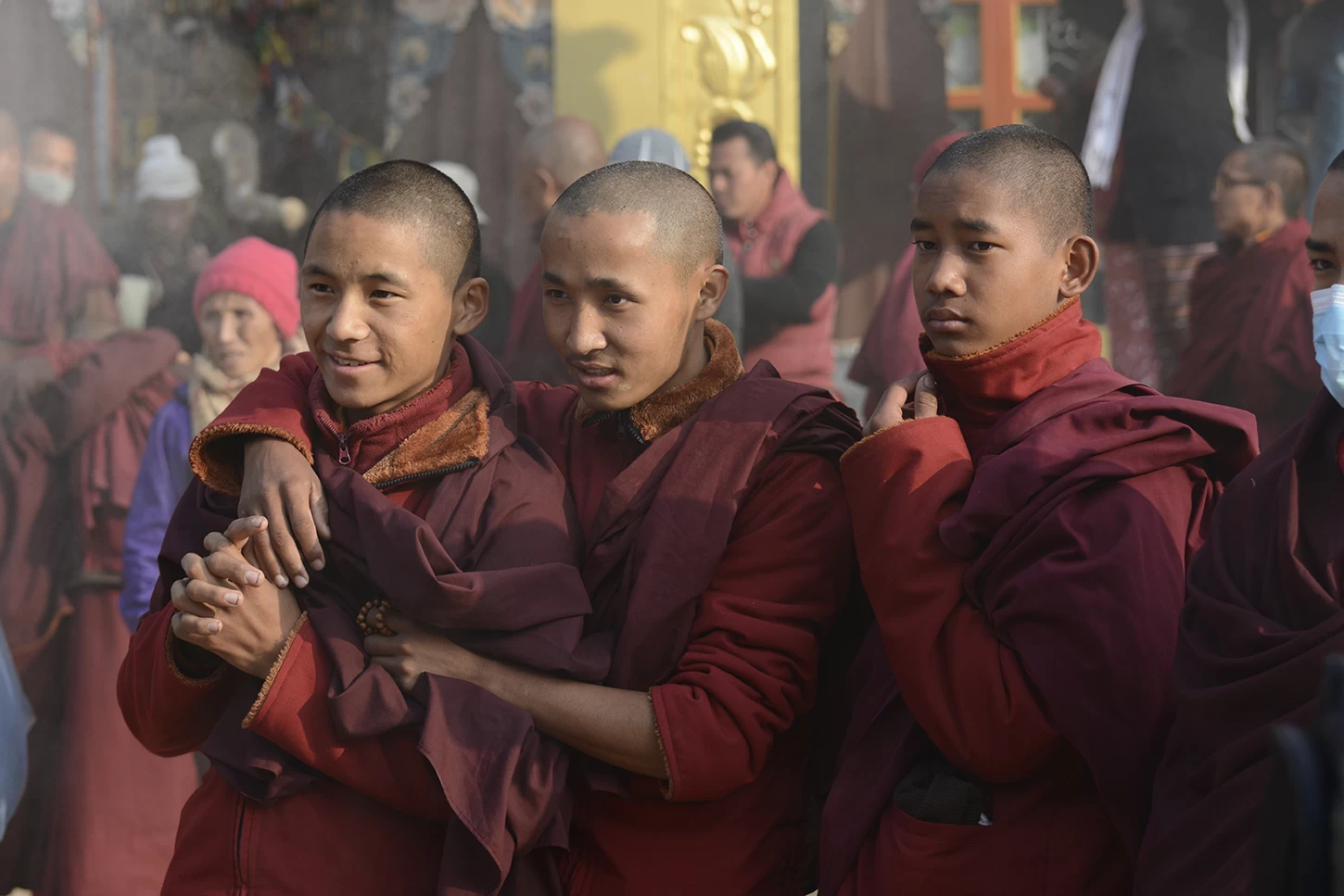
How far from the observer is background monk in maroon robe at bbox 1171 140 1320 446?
16.3 feet

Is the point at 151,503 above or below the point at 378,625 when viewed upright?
below

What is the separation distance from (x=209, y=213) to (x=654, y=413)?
394 centimetres

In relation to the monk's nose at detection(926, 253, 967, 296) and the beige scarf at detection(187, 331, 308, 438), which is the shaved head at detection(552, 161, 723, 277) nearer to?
the monk's nose at detection(926, 253, 967, 296)

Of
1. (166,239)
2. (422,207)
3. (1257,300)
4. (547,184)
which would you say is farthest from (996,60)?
(422,207)

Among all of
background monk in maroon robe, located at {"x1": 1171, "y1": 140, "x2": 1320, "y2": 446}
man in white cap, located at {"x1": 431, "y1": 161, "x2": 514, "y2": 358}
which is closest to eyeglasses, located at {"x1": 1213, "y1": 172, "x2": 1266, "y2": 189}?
background monk in maroon robe, located at {"x1": 1171, "y1": 140, "x2": 1320, "y2": 446}

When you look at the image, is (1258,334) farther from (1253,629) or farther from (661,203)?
(1253,629)

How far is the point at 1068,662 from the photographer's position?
192 centimetres

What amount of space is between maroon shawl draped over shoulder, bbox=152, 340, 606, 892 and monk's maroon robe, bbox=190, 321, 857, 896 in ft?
0.32

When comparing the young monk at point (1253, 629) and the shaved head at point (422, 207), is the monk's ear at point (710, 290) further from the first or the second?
the young monk at point (1253, 629)

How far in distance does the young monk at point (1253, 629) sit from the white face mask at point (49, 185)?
4953 millimetres

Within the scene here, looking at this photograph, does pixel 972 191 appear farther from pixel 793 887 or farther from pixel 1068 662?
pixel 793 887

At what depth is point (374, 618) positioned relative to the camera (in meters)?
2.22

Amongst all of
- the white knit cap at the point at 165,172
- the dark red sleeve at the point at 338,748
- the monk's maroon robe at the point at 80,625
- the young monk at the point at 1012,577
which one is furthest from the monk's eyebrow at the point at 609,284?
the white knit cap at the point at 165,172

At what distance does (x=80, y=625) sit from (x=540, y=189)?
2.50 m
